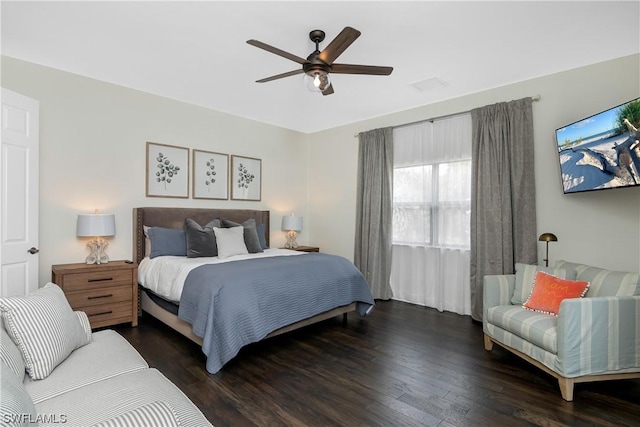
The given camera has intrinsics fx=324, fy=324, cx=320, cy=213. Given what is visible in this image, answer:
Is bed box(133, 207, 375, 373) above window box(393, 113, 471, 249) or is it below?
below

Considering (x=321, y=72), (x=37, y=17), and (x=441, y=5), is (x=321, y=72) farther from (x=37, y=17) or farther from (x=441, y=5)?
(x=37, y=17)

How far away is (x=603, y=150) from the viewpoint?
2629 mm

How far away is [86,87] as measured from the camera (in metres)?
3.64

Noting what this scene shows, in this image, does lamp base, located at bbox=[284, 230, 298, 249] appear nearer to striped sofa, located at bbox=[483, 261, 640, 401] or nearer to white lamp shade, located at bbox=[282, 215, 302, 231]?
white lamp shade, located at bbox=[282, 215, 302, 231]

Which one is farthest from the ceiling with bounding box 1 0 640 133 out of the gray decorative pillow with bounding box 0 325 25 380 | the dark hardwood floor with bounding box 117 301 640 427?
the dark hardwood floor with bounding box 117 301 640 427

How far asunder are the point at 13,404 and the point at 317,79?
2.40 meters

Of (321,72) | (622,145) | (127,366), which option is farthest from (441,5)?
(127,366)

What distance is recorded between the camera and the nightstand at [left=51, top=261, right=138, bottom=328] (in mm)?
3195

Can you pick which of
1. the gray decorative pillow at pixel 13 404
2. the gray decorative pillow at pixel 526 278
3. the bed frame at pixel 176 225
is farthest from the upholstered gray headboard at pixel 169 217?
the gray decorative pillow at pixel 526 278

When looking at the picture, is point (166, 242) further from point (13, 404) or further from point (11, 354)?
point (13, 404)

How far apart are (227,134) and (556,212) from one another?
14.2 ft

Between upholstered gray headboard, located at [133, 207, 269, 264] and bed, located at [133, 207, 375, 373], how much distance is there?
1cm

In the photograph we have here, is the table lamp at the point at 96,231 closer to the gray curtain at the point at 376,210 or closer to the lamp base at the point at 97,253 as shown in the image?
the lamp base at the point at 97,253

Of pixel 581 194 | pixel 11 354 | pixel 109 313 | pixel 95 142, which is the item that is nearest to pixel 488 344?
pixel 581 194
